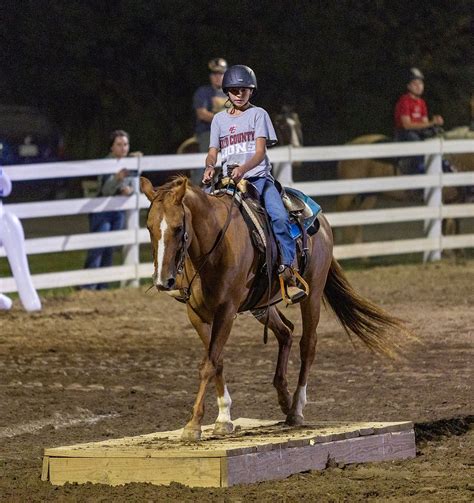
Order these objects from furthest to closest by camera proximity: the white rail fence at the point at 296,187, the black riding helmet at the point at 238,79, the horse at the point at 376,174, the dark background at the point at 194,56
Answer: the dark background at the point at 194,56
the horse at the point at 376,174
the white rail fence at the point at 296,187
the black riding helmet at the point at 238,79

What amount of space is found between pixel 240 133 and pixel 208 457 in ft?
6.84

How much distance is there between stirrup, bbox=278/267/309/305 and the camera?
8.84 m

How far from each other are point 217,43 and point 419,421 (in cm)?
2403

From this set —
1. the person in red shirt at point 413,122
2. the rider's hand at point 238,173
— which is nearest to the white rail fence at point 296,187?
the person in red shirt at point 413,122

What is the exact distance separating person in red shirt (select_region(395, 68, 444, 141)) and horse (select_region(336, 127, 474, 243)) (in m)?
0.32

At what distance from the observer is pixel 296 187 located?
17906 millimetres

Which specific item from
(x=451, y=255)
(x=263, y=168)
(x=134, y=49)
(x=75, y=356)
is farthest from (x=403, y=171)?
(x=134, y=49)

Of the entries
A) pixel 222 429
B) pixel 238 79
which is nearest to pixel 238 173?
pixel 238 79

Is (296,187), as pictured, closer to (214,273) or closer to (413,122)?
(413,122)

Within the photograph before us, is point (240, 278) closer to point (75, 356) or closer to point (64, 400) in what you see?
point (64, 400)

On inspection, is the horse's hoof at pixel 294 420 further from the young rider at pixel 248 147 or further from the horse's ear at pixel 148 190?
the horse's ear at pixel 148 190

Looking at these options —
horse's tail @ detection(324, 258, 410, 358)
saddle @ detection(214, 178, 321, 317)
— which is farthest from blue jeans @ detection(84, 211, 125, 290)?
saddle @ detection(214, 178, 321, 317)

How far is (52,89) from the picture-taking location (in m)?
33.3

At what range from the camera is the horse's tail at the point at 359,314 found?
9766 mm
